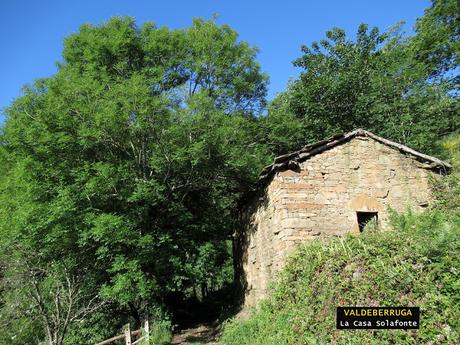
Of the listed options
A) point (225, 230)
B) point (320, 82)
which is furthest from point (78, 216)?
point (320, 82)

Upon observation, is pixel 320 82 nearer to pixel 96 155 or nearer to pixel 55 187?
pixel 96 155

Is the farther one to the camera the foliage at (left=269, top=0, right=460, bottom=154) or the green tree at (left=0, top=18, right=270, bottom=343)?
the foliage at (left=269, top=0, right=460, bottom=154)

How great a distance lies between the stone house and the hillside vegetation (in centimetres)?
198

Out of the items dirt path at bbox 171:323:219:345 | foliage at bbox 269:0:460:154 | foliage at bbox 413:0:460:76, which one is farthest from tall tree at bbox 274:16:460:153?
dirt path at bbox 171:323:219:345

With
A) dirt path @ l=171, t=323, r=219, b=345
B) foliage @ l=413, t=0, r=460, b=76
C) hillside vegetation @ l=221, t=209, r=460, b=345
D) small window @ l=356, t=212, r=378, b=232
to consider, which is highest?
foliage @ l=413, t=0, r=460, b=76

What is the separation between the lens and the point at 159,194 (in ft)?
36.3

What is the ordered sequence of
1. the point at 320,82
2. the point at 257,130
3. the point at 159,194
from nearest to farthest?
the point at 159,194
the point at 257,130
the point at 320,82

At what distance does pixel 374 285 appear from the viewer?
16.8 feet

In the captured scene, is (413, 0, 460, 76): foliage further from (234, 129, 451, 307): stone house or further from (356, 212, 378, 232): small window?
(356, 212, 378, 232): small window

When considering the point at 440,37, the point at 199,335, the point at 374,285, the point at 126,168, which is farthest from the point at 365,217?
the point at 440,37

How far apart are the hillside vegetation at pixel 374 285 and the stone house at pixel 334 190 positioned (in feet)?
6.48

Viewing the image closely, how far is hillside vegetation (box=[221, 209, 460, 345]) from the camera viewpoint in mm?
4324

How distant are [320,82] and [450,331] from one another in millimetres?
14857

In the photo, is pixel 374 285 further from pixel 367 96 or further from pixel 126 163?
pixel 367 96
